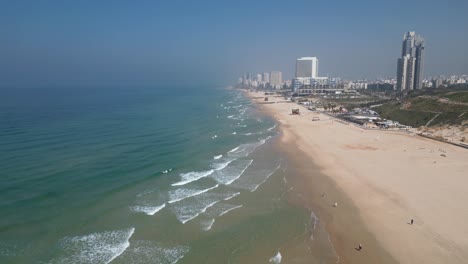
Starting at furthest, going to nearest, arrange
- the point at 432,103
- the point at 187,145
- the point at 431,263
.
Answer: the point at 432,103 → the point at 187,145 → the point at 431,263

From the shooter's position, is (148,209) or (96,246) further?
(148,209)

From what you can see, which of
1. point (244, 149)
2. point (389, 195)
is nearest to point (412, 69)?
point (244, 149)

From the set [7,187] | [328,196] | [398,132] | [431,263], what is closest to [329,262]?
[431,263]

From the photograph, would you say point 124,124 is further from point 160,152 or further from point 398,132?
point 398,132

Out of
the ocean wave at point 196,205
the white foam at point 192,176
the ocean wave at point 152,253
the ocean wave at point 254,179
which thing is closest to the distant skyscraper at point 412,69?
the ocean wave at point 254,179

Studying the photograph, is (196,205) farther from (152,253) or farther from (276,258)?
(276,258)

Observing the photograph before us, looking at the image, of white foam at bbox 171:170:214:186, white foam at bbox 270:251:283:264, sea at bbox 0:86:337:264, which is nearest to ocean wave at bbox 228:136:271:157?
sea at bbox 0:86:337:264

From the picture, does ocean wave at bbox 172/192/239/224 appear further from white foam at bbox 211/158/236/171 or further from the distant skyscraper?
the distant skyscraper
